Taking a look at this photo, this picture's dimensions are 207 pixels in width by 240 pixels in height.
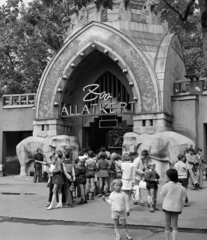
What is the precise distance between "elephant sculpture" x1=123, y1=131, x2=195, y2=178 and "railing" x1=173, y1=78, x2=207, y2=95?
283 cm

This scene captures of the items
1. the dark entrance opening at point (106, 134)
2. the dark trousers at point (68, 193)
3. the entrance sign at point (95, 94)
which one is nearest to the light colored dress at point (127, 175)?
the dark trousers at point (68, 193)

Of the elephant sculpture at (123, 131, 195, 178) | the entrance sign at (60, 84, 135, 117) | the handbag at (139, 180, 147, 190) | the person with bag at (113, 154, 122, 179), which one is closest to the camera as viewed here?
the handbag at (139, 180, 147, 190)

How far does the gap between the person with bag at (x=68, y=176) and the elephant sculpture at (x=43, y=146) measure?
8.40m

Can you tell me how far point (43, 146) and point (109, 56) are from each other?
598 cm

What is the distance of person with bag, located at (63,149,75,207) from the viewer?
509 inches

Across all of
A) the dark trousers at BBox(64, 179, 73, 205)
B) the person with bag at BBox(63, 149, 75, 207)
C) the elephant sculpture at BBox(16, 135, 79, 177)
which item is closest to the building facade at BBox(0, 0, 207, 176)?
the elephant sculpture at BBox(16, 135, 79, 177)

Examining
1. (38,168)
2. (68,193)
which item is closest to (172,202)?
(68,193)

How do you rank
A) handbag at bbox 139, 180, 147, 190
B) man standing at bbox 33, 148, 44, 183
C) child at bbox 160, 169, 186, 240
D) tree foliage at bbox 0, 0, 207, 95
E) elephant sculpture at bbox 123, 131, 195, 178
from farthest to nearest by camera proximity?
tree foliage at bbox 0, 0, 207, 95
man standing at bbox 33, 148, 44, 183
elephant sculpture at bbox 123, 131, 195, 178
handbag at bbox 139, 180, 147, 190
child at bbox 160, 169, 186, 240

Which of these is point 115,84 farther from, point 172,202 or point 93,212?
point 172,202

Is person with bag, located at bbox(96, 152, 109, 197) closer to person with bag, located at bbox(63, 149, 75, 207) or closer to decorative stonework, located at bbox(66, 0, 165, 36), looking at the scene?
person with bag, located at bbox(63, 149, 75, 207)

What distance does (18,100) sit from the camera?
1020 inches

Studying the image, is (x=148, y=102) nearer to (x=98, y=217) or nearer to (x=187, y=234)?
(x=98, y=217)

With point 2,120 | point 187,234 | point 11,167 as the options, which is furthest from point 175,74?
point 187,234

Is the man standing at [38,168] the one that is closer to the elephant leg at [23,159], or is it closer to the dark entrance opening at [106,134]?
the elephant leg at [23,159]
